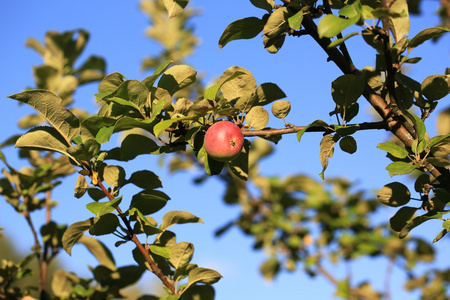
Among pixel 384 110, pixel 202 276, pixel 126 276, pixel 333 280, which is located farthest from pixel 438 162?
pixel 333 280

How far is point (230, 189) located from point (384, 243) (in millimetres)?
1226

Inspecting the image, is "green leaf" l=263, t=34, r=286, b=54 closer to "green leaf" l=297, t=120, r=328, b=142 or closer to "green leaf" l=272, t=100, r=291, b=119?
"green leaf" l=272, t=100, r=291, b=119

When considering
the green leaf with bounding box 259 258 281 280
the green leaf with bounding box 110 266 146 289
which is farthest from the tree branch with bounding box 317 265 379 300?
the green leaf with bounding box 110 266 146 289

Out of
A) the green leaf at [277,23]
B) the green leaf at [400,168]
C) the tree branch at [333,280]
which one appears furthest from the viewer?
the tree branch at [333,280]

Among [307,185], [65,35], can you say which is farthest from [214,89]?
[307,185]

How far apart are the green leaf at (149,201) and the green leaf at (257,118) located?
0.95 feet

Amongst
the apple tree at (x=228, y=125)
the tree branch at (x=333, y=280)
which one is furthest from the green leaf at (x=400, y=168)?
the tree branch at (x=333, y=280)

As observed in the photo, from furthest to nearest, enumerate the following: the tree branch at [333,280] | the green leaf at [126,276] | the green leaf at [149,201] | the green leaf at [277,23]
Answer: the tree branch at [333,280] → the green leaf at [126,276] → the green leaf at [149,201] → the green leaf at [277,23]

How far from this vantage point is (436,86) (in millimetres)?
1024

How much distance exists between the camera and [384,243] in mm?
3248

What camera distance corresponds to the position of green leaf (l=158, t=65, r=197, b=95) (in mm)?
1072

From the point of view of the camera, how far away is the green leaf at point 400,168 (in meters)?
0.89

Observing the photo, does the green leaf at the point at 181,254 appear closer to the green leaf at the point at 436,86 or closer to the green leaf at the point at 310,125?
the green leaf at the point at 310,125

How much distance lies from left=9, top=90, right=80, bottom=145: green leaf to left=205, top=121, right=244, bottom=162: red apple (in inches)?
14.3
